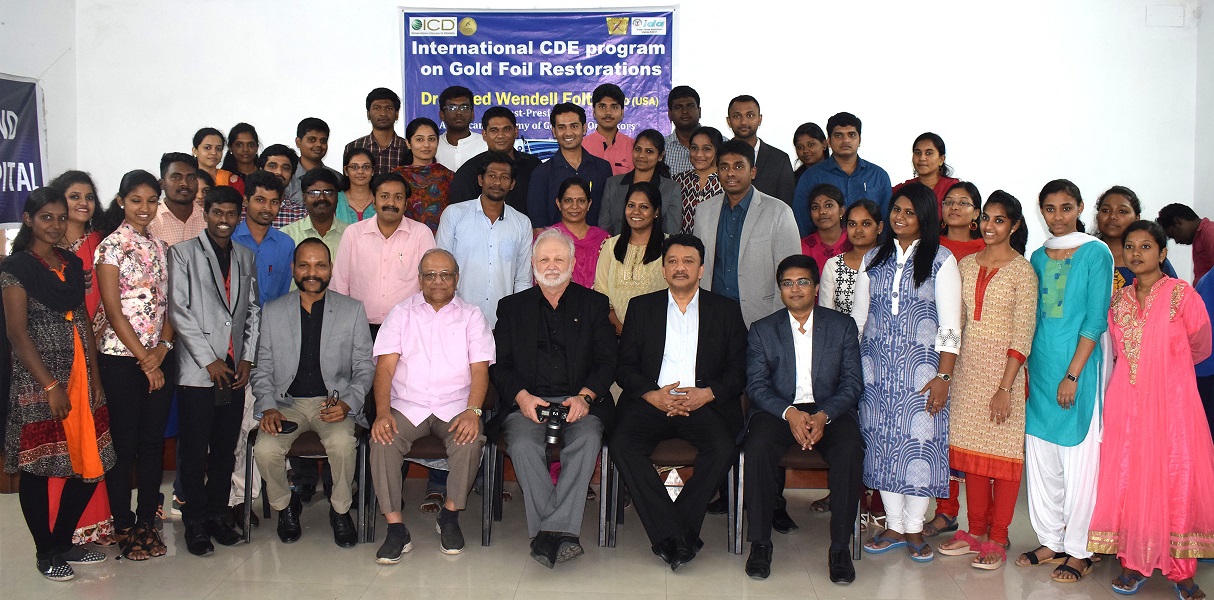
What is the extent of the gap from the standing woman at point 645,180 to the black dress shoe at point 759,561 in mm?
1741

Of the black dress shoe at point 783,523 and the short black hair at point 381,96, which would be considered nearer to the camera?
the black dress shoe at point 783,523

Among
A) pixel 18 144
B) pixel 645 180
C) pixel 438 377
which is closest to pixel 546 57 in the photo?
pixel 645 180

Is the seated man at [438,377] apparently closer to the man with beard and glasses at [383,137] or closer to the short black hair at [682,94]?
the man with beard and glasses at [383,137]

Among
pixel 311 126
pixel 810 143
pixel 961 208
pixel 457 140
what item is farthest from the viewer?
pixel 457 140

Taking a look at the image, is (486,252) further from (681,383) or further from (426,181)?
(681,383)

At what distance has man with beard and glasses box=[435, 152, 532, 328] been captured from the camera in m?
4.64

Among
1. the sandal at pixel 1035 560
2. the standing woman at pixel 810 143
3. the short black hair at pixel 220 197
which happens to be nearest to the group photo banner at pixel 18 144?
the short black hair at pixel 220 197

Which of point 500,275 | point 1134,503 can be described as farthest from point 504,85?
point 1134,503

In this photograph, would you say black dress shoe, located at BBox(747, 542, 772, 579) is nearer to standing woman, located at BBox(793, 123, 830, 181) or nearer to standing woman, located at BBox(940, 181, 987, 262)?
standing woman, located at BBox(940, 181, 987, 262)

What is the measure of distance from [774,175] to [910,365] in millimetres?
1758

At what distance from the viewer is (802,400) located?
3998mm

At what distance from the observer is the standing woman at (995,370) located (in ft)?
12.4

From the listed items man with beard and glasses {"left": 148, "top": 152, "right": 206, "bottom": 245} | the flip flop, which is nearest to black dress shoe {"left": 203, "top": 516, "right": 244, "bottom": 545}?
man with beard and glasses {"left": 148, "top": 152, "right": 206, "bottom": 245}

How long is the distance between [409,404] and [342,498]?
0.52 metres
